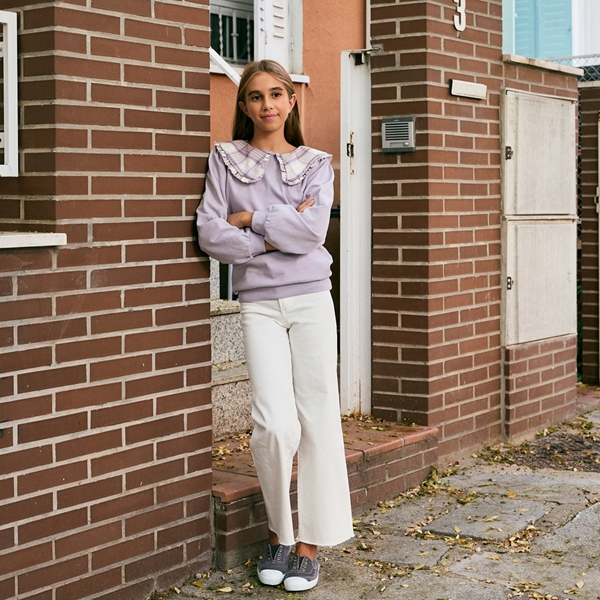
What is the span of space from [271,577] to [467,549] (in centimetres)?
91


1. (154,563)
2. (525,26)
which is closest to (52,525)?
(154,563)

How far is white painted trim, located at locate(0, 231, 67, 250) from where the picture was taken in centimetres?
344

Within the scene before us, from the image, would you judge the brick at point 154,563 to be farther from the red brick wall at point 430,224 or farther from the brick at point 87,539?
the red brick wall at point 430,224

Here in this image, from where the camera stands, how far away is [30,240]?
3.51 meters

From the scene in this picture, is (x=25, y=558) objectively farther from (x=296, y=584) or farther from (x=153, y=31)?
(x=153, y=31)

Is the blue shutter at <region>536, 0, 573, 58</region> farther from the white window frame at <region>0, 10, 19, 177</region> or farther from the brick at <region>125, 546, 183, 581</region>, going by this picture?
the white window frame at <region>0, 10, 19, 177</region>

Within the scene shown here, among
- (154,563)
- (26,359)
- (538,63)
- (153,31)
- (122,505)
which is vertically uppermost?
(538,63)

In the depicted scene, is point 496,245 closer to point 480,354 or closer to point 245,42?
point 480,354

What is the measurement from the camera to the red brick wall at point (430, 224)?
584 cm

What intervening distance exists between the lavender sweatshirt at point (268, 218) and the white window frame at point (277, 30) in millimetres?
5366

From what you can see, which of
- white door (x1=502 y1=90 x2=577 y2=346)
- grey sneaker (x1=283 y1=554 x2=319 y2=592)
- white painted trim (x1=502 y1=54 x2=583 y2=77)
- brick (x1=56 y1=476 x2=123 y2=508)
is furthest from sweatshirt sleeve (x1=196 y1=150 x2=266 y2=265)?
white painted trim (x1=502 y1=54 x2=583 y2=77)

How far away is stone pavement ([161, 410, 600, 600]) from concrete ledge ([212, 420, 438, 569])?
0.07 metres

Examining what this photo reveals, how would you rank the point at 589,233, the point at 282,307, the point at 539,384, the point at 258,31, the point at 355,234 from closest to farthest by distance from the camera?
the point at 282,307, the point at 355,234, the point at 539,384, the point at 589,233, the point at 258,31

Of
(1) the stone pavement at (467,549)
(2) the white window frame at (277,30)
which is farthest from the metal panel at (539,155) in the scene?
(2) the white window frame at (277,30)
